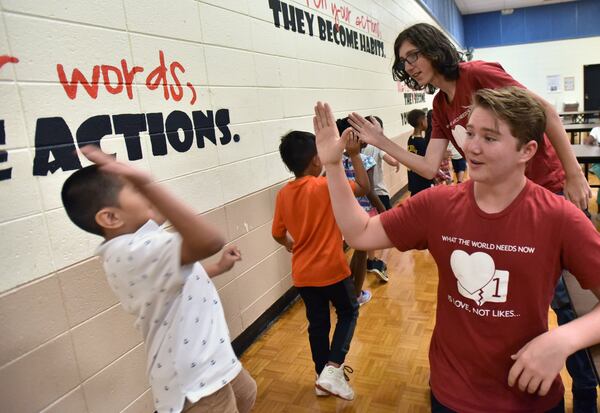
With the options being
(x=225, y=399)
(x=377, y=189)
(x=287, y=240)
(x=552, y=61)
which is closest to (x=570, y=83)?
(x=552, y=61)

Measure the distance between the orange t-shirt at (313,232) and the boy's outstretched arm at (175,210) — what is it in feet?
3.29

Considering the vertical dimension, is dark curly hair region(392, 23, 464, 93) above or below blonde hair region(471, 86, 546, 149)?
above

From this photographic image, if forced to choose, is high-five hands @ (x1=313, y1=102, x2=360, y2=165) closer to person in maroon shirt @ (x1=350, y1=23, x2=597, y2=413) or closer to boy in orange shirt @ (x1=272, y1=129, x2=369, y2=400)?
person in maroon shirt @ (x1=350, y1=23, x2=597, y2=413)

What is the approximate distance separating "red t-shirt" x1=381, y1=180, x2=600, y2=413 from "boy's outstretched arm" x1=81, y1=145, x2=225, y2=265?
556mm

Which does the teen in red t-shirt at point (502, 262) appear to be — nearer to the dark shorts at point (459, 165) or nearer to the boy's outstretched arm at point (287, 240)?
the boy's outstretched arm at point (287, 240)

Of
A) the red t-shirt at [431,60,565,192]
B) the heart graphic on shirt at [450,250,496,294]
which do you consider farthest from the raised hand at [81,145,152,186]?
the red t-shirt at [431,60,565,192]

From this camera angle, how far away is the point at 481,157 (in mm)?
984

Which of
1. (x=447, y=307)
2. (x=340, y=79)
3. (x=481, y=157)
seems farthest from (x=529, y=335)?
(x=340, y=79)

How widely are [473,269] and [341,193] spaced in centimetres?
36

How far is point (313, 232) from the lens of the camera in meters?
1.95

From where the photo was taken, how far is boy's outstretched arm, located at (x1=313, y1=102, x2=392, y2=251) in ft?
3.46

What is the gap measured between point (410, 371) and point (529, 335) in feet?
4.26

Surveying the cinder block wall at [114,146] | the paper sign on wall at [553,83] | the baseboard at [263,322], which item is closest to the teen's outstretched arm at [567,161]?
the cinder block wall at [114,146]

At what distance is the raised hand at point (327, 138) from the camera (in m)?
1.05
